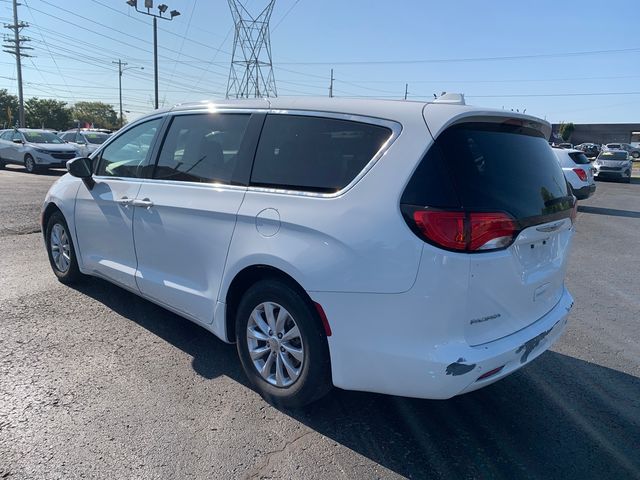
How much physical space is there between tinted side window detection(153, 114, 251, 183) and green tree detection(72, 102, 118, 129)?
4325 inches

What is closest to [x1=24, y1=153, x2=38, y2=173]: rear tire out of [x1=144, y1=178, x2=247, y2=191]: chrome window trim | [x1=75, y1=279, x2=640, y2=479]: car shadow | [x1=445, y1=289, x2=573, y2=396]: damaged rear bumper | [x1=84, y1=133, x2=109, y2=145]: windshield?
[x1=84, y1=133, x2=109, y2=145]: windshield

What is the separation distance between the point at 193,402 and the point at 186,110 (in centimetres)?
226

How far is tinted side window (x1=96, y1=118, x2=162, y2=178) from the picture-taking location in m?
4.27

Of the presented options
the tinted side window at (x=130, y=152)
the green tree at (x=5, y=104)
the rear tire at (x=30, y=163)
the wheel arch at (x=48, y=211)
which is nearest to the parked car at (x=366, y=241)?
the tinted side window at (x=130, y=152)

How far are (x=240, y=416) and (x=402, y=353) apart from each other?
1177 millimetres

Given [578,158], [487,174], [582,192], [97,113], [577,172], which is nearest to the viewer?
[487,174]

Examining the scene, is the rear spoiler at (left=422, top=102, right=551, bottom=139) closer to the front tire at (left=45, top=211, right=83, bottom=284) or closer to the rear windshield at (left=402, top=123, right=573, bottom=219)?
the rear windshield at (left=402, top=123, right=573, bottom=219)

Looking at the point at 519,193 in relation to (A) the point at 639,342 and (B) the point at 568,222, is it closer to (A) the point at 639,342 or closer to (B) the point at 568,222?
(B) the point at 568,222

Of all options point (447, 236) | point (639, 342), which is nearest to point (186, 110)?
point (447, 236)

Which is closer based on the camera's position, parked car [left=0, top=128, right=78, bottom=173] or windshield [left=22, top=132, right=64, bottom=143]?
parked car [left=0, top=128, right=78, bottom=173]

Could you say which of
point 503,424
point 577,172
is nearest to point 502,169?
point 503,424

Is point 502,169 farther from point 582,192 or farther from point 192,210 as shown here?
point 582,192

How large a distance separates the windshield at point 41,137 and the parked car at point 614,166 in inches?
1020

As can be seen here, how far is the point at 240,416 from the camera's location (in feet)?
10.2
